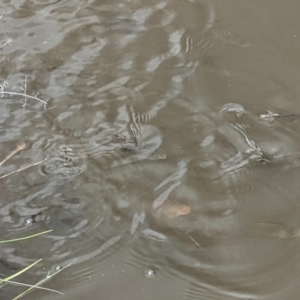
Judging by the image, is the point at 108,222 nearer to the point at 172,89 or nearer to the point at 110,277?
the point at 110,277

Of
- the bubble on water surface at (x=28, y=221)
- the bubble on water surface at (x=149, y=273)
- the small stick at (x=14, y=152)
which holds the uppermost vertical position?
the small stick at (x=14, y=152)

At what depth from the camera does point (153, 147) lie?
6.27 ft

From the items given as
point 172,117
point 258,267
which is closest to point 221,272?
point 258,267

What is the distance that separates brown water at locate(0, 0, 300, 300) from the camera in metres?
1.70

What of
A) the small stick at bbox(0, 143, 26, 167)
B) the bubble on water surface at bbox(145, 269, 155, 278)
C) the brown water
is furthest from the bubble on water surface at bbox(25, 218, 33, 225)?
the bubble on water surface at bbox(145, 269, 155, 278)

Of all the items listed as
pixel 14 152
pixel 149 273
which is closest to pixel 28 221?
pixel 14 152

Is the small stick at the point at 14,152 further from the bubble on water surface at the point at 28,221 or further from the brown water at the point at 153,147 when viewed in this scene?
the bubble on water surface at the point at 28,221

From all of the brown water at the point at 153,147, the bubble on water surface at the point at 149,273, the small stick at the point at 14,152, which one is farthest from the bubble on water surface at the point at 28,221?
the bubble on water surface at the point at 149,273

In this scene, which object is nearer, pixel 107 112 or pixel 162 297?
pixel 162 297

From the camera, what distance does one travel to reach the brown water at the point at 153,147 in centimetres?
170

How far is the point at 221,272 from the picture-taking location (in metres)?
1.70

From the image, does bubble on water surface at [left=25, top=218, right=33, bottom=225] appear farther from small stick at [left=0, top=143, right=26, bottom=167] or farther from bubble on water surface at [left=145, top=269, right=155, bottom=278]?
bubble on water surface at [left=145, top=269, right=155, bottom=278]

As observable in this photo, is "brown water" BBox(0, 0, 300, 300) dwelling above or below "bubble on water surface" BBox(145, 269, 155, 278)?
above

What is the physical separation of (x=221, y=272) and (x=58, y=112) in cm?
96
